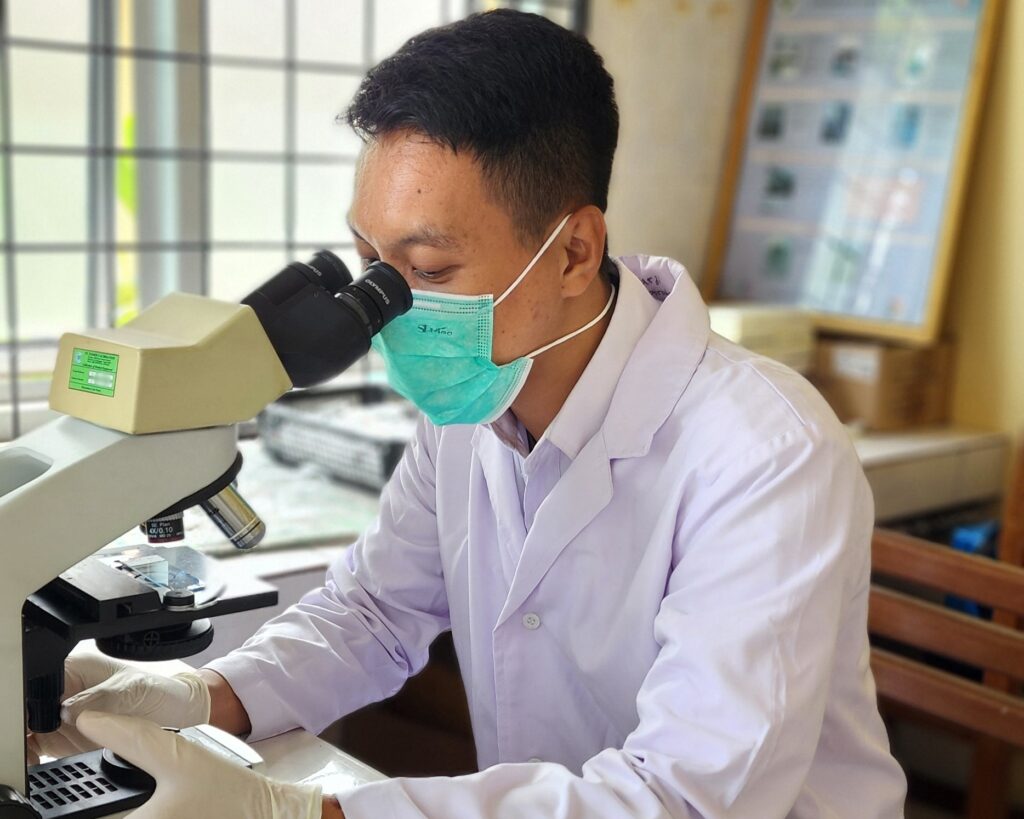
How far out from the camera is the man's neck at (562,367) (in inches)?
57.2

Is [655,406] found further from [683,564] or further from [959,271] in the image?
[959,271]

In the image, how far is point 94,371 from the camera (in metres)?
1.02

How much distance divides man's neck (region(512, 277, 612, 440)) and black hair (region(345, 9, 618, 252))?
13 centimetres

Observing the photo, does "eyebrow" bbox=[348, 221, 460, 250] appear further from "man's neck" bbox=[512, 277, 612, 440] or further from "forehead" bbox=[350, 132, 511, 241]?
"man's neck" bbox=[512, 277, 612, 440]

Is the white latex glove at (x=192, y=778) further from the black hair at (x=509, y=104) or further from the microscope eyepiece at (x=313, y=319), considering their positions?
the black hair at (x=509, y=104)

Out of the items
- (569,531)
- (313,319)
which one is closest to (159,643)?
(313,319)

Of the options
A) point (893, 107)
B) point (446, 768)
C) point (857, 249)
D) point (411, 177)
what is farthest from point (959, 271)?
point (411, 177)

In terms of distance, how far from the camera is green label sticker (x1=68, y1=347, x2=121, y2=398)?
100 cm

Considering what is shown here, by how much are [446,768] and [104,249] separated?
1.35 meters

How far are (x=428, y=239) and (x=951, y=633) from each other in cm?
103

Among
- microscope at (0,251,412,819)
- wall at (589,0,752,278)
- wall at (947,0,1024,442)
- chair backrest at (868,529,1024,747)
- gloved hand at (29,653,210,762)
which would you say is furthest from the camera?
wall at (589,0,752,278)

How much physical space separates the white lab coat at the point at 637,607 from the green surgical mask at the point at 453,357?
0.08 meters

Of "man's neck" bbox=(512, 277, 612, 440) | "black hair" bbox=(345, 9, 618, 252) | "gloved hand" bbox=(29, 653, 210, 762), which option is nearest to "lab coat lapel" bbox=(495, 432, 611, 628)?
"man's neck" bbox=(512, 277, 612, 440)

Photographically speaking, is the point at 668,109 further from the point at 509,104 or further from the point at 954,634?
the point at 509,104
